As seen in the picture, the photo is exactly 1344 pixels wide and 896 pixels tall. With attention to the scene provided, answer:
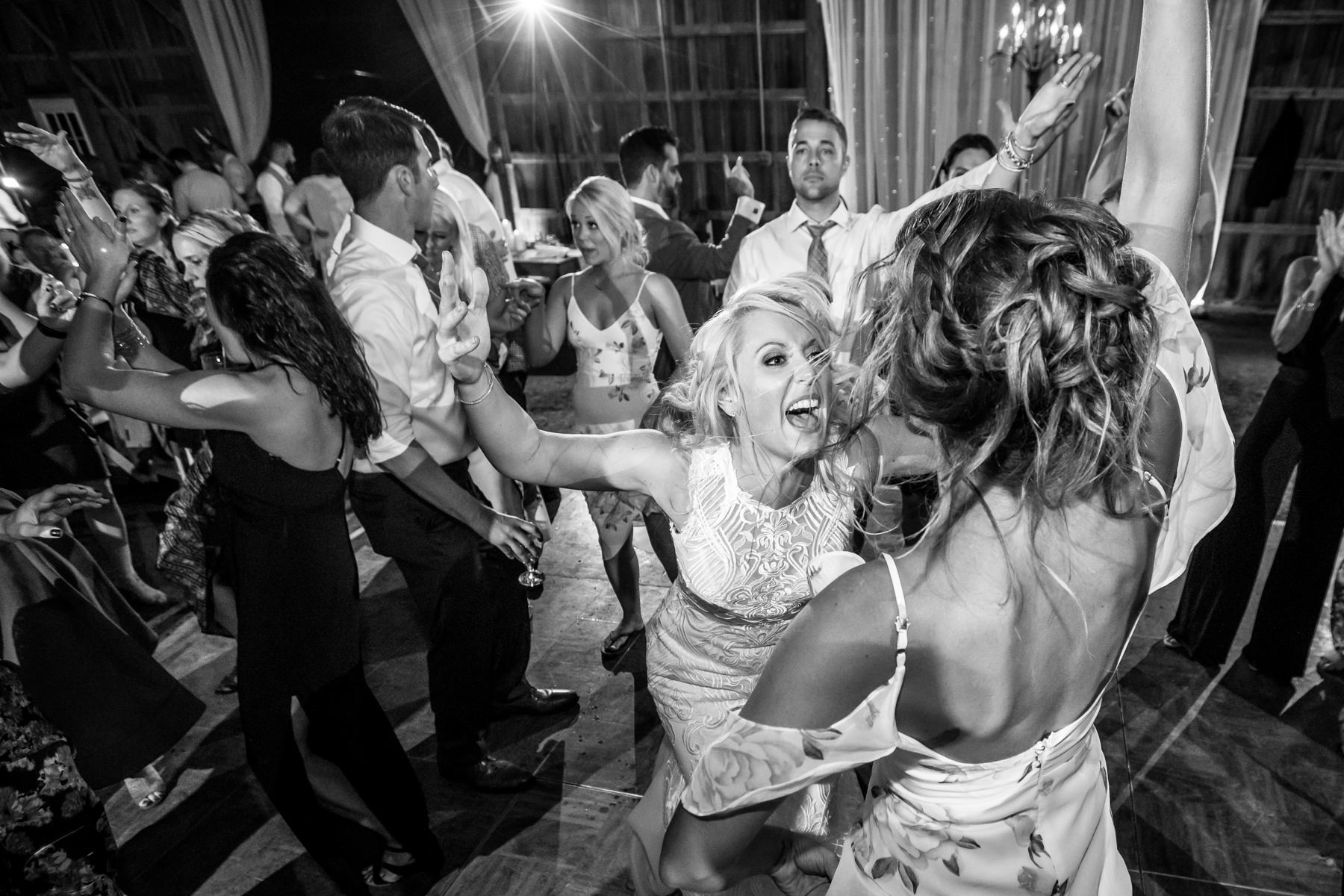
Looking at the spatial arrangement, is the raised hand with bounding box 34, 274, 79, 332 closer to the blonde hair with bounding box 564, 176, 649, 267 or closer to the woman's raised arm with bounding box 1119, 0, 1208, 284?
the blonde hair with bounding box 564, 176, 649, 267

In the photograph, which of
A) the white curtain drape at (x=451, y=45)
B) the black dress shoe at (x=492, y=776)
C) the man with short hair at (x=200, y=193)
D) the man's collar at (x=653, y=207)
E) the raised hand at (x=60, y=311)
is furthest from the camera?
the white curtain drape at (x=451, y=45)

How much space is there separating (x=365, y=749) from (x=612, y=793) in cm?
83

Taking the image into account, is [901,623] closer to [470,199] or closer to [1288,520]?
[1288,520]

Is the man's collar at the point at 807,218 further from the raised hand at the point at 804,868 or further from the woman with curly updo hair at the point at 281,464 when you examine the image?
the raised hand at the point at 804,868

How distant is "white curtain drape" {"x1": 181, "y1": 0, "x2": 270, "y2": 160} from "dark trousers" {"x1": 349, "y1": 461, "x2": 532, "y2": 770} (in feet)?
29.5

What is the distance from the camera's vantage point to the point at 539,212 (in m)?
8.95

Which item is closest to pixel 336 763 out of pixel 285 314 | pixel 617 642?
pixel 285 314

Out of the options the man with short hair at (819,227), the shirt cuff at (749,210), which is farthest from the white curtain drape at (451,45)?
the man with short hair at (819,227)

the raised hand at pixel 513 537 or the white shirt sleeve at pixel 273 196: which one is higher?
the white shirt sleeve at pixel 273 196

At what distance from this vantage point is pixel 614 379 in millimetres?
3100

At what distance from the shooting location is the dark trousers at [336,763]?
190cm

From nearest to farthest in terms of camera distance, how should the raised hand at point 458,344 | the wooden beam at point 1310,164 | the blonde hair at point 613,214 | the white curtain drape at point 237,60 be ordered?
the raised hand at point 458,344 → the blonde hair at point 613,214 → the wooden beam at point 1310,164 → the white curtain drape at point 237,60

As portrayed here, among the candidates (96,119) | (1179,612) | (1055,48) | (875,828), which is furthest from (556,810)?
(96,119)

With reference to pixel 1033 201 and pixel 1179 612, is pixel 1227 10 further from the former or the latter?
pixel 1033 201
